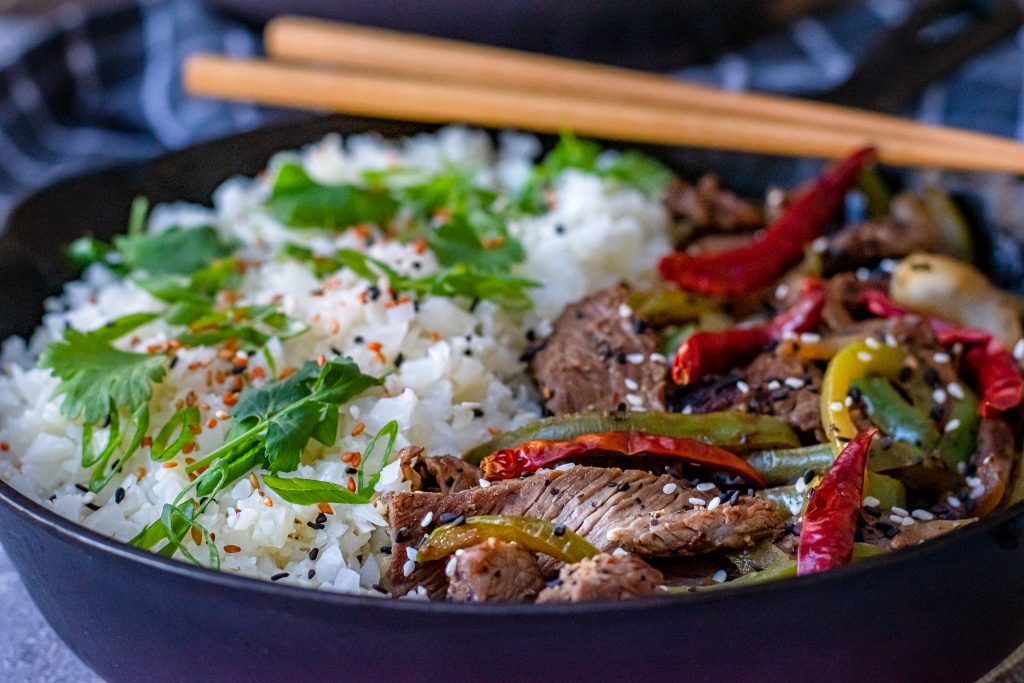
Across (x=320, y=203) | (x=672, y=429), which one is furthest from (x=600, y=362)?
(x=320, y=203)

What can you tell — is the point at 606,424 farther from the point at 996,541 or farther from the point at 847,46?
the point at 847,46

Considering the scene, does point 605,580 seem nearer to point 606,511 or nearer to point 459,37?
point 606,511

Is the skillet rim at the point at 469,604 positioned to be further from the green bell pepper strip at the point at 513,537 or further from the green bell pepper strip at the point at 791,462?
the green bell pepper strip at the point at 791,462

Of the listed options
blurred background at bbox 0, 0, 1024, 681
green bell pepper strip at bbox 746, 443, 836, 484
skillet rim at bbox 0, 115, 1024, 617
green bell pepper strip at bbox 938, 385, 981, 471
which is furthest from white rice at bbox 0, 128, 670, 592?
blurred background at bbox 0, 0, 1024, 681

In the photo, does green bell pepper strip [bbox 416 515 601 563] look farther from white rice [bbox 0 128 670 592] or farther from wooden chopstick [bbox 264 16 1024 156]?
wooden chopstick [bbox 264 16 1024 156]

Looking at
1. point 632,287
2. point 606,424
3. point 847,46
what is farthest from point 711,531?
point 847,46
